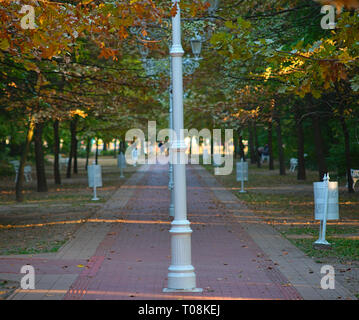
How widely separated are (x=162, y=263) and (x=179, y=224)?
2.27m

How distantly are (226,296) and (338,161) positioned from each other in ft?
63.6

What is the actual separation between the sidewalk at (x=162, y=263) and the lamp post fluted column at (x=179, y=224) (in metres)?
0.26

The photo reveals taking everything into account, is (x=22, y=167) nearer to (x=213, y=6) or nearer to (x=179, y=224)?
(x=213, y=6)

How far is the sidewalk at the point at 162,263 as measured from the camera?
8.34 metres

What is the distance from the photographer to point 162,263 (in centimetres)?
1076

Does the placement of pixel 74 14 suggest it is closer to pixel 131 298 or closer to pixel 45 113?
pixel 131 298

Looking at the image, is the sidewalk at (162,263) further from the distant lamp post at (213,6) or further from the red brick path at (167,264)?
the distant lamp post at (213,6)

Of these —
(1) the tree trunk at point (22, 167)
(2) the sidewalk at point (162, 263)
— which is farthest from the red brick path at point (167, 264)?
(1) the tree trunk at point (22, 167)

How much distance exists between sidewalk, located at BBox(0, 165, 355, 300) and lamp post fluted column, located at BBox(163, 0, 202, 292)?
0.84 ft

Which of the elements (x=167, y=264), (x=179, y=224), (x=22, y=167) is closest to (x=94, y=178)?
(x=22, y=167)

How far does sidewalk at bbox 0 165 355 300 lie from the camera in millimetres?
8336

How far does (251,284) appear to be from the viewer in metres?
8.91

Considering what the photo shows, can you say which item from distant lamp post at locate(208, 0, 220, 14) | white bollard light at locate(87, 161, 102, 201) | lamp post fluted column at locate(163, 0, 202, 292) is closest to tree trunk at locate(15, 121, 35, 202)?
white bollard light at locate(87, 161, 102, 201)

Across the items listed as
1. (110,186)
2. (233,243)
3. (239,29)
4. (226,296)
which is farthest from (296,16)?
(110,186)
